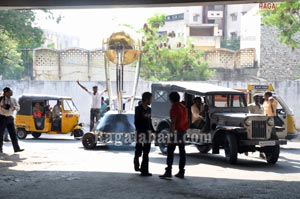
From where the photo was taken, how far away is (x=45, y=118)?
20391mm

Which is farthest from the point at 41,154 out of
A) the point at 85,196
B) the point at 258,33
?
the point at 258,33

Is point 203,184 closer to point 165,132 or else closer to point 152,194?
point 152,194

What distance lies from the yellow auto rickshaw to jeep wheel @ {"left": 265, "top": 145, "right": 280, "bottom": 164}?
889 centimetres

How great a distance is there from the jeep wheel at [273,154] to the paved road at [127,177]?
0.19m

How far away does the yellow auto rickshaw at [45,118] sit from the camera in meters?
20.4

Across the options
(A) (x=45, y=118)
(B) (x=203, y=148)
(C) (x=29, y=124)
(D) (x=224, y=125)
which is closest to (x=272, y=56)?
(A) (x=45, y=118)

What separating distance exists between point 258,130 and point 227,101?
163 cm

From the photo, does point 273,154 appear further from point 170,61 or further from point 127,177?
point 170,61

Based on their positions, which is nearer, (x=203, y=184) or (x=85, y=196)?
(x=85, y=196)

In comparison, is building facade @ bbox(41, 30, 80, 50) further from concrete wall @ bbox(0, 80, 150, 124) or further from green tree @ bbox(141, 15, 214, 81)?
concrete wall @ bbox(0, 80, 150, 124)

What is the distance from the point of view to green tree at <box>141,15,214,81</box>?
126ft

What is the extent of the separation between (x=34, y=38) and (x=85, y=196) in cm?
2032

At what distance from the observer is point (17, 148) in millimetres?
15055

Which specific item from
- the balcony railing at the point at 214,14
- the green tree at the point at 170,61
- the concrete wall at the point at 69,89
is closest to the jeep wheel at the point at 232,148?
the concrete wall at the point at 69,89
